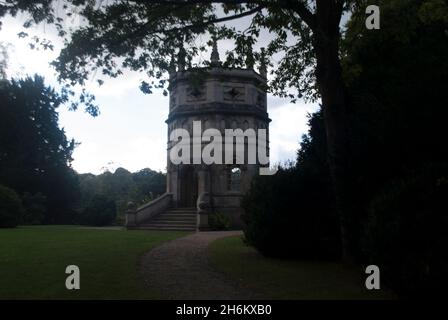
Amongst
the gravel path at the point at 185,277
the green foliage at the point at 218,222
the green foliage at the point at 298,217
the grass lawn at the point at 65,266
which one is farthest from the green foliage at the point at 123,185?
the green foliage at the point at 298,217

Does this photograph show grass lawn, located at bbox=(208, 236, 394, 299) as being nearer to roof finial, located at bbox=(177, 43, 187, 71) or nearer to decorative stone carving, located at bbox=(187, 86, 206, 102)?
roof finial, located at bbox=(177, 43, 187, 71)

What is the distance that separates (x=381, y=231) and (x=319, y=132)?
7.57 m

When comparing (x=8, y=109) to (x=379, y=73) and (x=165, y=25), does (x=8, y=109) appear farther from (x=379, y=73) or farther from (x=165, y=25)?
(x=379, y=73)

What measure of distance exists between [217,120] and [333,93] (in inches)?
624

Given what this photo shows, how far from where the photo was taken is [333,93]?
34.0ft

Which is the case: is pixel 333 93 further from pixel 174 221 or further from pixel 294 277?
pixel 174 221

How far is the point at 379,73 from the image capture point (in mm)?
11844

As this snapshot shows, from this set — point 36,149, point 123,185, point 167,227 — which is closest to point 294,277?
point 167,227

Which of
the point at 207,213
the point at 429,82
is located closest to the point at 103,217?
the point at 207,213

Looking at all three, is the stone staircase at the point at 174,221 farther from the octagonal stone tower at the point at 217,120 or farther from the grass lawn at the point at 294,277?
the grass lawn at the point at 294,277

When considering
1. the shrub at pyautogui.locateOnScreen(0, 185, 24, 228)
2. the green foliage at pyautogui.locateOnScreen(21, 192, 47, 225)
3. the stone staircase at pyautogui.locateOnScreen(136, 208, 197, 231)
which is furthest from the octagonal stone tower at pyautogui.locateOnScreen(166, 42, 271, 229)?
the green foliage at pyautogui.locateOnScreen(21, 192, 47, 225)

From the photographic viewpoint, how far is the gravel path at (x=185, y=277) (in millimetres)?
7109

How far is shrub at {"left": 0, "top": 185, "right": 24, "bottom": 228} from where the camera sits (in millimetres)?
22719

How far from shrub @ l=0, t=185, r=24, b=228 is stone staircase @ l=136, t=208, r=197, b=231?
6560mm
